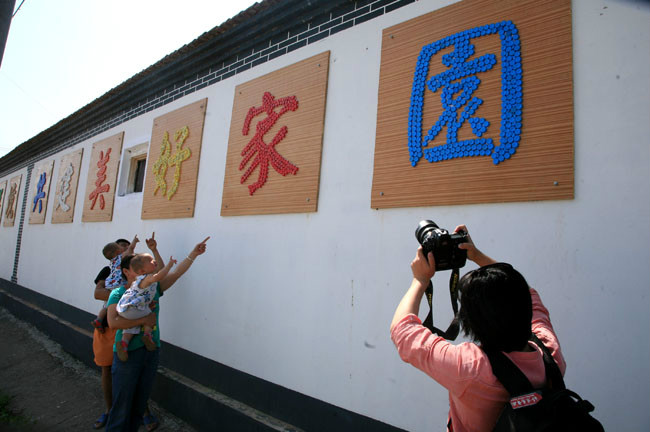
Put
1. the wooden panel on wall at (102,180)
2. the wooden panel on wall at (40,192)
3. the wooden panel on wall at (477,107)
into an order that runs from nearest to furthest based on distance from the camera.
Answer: the wooden panel on wall at (477,107), the wooden panel on wall at (102,180), the wooden panel on wall at (40,192)

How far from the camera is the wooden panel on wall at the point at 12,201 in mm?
9180

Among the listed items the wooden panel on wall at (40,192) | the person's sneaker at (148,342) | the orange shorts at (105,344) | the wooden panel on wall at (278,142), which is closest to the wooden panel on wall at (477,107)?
the wooden panel on wall at (278,142)

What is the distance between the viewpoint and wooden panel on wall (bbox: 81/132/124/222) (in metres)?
5.49

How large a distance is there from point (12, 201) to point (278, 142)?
9464mm

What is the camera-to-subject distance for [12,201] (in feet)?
31.2

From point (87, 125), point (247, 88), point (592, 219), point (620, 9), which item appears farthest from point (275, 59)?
point (87, 125)

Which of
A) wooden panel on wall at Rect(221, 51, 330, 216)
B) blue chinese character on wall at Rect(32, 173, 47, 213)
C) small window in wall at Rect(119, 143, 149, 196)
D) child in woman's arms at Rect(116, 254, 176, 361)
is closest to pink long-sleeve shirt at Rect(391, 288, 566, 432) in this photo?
wooden panel on wall at Rect(221, 51, 330, 216)

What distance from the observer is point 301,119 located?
10.6ft

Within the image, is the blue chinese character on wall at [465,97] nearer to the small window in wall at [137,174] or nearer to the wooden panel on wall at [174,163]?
the wooden panel on wall at [174,163]

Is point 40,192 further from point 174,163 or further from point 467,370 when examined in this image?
point 467,370

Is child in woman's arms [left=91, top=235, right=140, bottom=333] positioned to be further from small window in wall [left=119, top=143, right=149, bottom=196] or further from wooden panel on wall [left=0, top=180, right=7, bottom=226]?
wooden panel on wall [left=0, top=180, right=7, bottom=226]

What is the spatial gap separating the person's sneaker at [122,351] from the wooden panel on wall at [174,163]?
1436mm

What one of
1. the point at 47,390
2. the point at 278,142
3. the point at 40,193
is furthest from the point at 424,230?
the point at 40,193

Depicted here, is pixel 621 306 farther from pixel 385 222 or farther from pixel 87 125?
pixel 87 125
